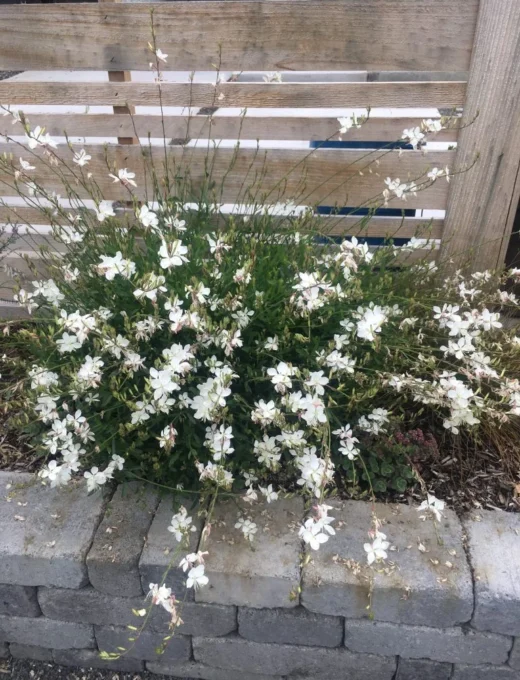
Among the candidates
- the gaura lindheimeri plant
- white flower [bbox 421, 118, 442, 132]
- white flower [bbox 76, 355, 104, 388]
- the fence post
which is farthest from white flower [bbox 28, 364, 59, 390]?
the fence post

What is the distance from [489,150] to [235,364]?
4.49 ft

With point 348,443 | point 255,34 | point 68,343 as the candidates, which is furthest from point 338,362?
point 255,34

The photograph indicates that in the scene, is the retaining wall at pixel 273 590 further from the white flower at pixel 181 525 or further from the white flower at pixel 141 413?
the white flower at pixel 141 413

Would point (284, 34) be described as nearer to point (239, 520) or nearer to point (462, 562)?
point (239, 520)

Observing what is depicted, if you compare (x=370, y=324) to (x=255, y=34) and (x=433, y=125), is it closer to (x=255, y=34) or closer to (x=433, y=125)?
(x=433, y=125)

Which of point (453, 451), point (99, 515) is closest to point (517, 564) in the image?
point (453, 451)

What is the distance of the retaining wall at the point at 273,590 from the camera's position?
1.68 metres

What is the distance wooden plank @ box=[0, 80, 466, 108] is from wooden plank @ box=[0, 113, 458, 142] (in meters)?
0.06

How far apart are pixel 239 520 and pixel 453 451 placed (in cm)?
83

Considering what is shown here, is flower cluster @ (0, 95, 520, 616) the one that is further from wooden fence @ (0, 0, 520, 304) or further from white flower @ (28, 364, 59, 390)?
wooden fence @ (0, 0, 520, 304)

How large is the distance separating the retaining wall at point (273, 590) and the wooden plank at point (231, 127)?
143 centimetres

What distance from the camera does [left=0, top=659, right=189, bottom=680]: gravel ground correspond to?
2008 millimetres

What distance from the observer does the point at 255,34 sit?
2264mm

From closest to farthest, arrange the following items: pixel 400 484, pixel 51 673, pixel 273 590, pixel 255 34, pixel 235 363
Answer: pixel 273 590
pixel 235 363
pixel 400 484
pixel 51 673
pixel 255 34
